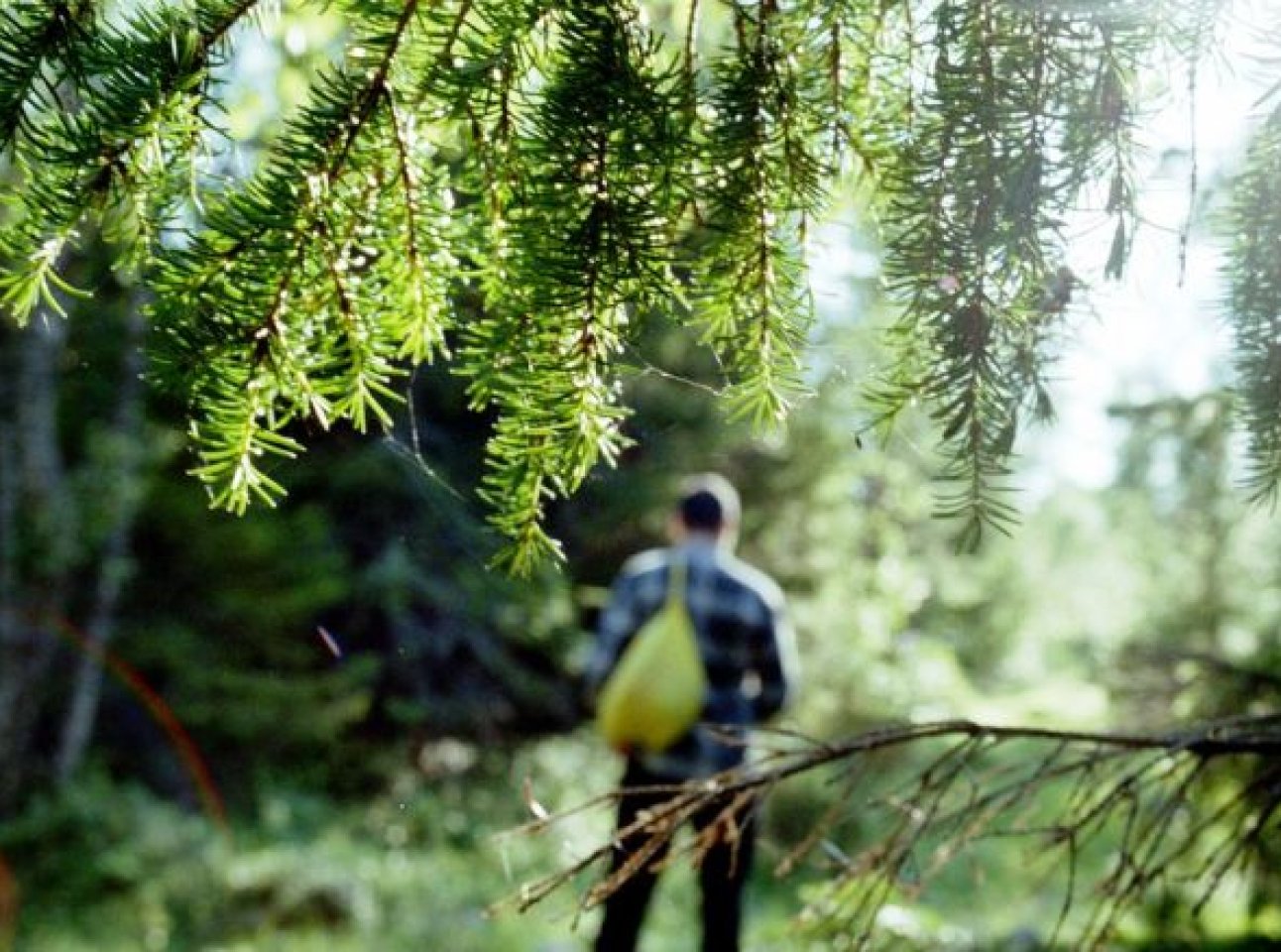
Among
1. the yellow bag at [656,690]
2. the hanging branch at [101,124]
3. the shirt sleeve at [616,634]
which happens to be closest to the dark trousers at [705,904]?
the yellow bag at [656,690]

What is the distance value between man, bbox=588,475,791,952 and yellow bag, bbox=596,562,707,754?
0.44ft

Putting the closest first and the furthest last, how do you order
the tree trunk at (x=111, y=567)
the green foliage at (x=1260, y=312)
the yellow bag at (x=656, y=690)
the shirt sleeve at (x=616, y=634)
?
the green foliage at (x=1260, y=312), the yellow bag at (x=656, y=690), the shirt sleeve at (x=616, y=634), the tree trunk at (x=111, y=567)

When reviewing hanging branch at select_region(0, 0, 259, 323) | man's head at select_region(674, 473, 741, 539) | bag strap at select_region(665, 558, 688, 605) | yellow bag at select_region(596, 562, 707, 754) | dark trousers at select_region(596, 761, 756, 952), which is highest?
hanging branch at select_region(0, 0, 259, 323)

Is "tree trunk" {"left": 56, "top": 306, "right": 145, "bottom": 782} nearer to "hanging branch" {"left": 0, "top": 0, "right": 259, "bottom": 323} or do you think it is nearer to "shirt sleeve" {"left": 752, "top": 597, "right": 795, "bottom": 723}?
"shirt sleeve" {"left": 752, "top": 597, "right": 795, "bottom": 723}

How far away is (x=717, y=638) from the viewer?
Answer: 4613 millimetres

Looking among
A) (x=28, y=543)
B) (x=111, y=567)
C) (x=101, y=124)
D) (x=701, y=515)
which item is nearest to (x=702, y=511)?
(x=701, y=515)

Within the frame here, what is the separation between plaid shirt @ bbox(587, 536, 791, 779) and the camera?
455 cm

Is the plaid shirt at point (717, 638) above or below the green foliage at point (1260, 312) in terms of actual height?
below

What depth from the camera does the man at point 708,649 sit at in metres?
4.45

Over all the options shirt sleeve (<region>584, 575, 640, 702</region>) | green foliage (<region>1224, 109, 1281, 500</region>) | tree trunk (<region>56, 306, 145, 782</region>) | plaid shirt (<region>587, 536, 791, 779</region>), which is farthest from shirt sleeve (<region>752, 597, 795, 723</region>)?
tree trunk (<region>56, 306, 145, 782</region>)

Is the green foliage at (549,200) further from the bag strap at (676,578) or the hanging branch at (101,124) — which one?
the bag strap at (676,578)

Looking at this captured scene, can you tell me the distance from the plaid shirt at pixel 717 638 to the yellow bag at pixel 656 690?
216mm

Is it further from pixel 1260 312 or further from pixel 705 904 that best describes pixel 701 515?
pixel 1260 312

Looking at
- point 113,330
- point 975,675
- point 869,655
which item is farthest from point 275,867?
point 975,675
